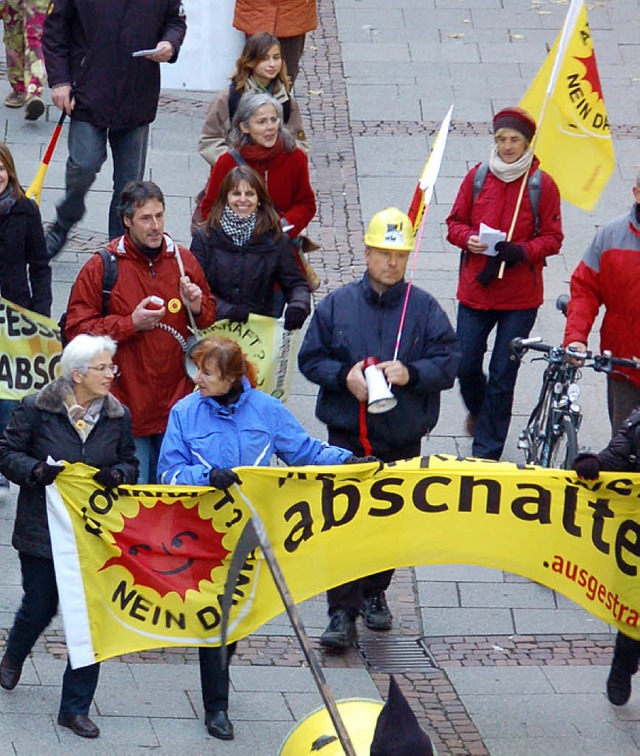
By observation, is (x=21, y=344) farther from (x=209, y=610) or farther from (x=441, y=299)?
(x=441, y=299)

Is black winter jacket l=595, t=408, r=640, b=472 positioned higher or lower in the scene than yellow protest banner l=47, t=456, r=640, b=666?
higher

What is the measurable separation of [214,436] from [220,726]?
1210 mm

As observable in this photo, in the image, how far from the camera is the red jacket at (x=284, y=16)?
12.9 m

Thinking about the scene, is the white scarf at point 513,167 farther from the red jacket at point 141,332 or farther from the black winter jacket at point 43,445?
the black winter jacket at point 43,445

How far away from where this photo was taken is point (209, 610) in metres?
7.05

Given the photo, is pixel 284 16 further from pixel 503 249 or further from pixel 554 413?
pixel 554 413

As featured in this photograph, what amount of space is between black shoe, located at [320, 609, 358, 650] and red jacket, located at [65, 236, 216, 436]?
1.23m

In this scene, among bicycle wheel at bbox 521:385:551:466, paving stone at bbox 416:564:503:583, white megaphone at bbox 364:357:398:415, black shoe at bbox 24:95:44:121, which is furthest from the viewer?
black shoe at bbox 24:95:44:121

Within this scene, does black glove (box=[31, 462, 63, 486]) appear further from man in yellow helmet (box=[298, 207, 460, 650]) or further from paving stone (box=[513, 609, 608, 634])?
paving stone (box=[513, 609, 608, 634])

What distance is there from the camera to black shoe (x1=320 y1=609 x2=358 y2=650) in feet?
26.1

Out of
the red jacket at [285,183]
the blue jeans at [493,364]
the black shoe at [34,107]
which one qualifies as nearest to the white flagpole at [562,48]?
the blue jeans at [493,364]

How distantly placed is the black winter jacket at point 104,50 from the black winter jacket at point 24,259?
198 centimetres

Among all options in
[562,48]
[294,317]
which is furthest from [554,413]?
[562,48]

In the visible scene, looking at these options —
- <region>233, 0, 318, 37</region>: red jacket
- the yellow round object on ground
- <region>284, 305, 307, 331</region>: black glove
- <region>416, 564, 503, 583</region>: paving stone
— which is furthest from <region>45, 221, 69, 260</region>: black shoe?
the yellow round object on ground
